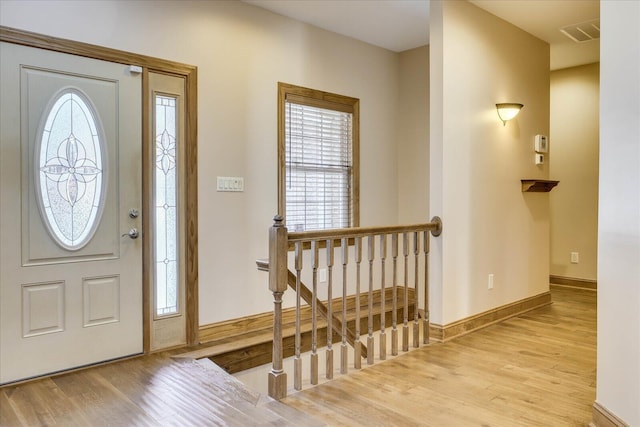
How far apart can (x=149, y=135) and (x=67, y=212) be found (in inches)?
28.6

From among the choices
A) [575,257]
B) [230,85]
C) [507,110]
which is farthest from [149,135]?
[575,257]

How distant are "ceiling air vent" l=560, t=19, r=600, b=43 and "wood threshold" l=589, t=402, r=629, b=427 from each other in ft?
11.0

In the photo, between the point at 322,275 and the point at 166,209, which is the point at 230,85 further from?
the point at 322,275

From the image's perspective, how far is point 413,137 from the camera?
195 inches

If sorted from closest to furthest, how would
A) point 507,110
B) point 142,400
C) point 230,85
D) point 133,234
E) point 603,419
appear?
point 603,419
point 142,400
point 133,234
point 230,85
point 507,110

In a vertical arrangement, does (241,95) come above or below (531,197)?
above

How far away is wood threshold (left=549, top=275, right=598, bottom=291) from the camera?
544cm

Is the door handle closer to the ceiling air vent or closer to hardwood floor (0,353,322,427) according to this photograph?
hardwood floor (0,353,322,427)

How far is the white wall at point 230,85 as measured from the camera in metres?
3.15

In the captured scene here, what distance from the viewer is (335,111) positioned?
4461 mm

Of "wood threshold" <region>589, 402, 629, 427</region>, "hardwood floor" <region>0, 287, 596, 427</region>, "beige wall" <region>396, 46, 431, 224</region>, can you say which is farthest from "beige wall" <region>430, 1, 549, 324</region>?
"wood threshold" <region>589, 402, 629, 427</region>

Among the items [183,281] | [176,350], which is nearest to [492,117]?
[183,281]

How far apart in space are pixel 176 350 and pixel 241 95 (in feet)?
6.50

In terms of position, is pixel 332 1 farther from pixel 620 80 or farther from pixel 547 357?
pixel 547 357
